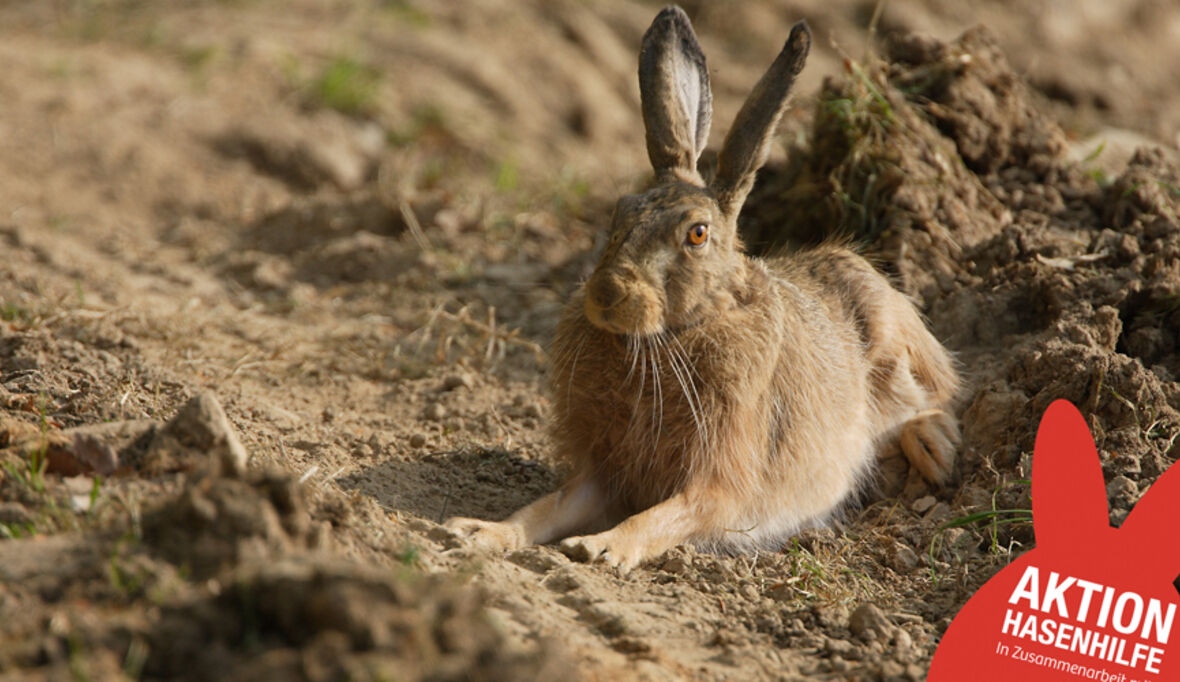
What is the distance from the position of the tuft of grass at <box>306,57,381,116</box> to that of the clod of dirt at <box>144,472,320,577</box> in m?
6.31

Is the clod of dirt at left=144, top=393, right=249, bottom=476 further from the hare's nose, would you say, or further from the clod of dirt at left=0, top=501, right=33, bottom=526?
the hare's nose

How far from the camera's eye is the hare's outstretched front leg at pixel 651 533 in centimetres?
391

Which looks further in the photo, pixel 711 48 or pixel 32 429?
pixel 711 48

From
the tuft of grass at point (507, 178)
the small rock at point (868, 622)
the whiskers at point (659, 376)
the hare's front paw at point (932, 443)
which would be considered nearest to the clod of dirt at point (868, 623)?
the small rock at point (868, 622)

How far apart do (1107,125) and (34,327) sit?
7635 millimetres

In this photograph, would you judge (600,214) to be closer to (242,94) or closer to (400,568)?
(242,94)

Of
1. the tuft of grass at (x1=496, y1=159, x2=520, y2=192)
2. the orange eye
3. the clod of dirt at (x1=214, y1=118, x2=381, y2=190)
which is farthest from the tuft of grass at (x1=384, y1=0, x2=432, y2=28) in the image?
the orange eye

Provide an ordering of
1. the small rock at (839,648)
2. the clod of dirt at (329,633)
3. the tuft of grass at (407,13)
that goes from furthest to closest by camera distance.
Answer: the tuft of grass at (407,13) → the small rock at (839,648) → the clod of dirt at (329,633)

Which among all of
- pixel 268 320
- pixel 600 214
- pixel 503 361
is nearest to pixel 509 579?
pixel 503 361

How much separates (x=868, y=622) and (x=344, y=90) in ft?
21.5

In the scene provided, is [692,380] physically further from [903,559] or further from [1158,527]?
[1158,527]

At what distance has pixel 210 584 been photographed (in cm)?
→ 252

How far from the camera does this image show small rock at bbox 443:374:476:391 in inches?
220
